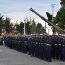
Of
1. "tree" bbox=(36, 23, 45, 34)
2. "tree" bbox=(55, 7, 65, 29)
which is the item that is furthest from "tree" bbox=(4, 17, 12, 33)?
"tree" bbox=(55, 7, 65, 29)

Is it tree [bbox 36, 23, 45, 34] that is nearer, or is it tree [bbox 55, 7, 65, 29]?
tree [bbox 55, 7, 65, 29]

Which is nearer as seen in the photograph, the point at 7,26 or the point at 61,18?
the point at 61,18

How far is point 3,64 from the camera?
18.3 m

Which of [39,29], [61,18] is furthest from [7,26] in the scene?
[61,18]

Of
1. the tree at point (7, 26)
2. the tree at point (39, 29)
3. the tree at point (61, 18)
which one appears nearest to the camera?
the tree at point (61, 18)

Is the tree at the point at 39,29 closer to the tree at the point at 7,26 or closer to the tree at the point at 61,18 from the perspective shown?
the tree at the point at 7,26

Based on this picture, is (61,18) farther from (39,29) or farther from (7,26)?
(7,26)

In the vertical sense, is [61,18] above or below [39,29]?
above

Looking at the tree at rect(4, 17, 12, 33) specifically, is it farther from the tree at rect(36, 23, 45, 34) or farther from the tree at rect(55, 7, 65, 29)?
the tree at rect(55, 7, 65, 29)

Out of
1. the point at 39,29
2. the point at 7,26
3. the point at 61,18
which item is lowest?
the point at 39,29

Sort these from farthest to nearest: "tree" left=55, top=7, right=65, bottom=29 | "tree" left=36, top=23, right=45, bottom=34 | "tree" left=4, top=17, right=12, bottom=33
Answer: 1. "tree" left=4, top=17, right=12, bottom=33
2. "tree" left=36, top=23, right=45, bottom=34
3. "tree" left=55, top=7, right=65, bottom=29

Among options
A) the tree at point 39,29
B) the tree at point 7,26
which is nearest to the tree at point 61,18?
the tree at point 39,29

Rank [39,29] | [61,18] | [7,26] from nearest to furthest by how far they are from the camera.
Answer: [61,18] < [39,29] < [7,26]

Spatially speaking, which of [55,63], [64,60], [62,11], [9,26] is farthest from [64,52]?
[9,26]
